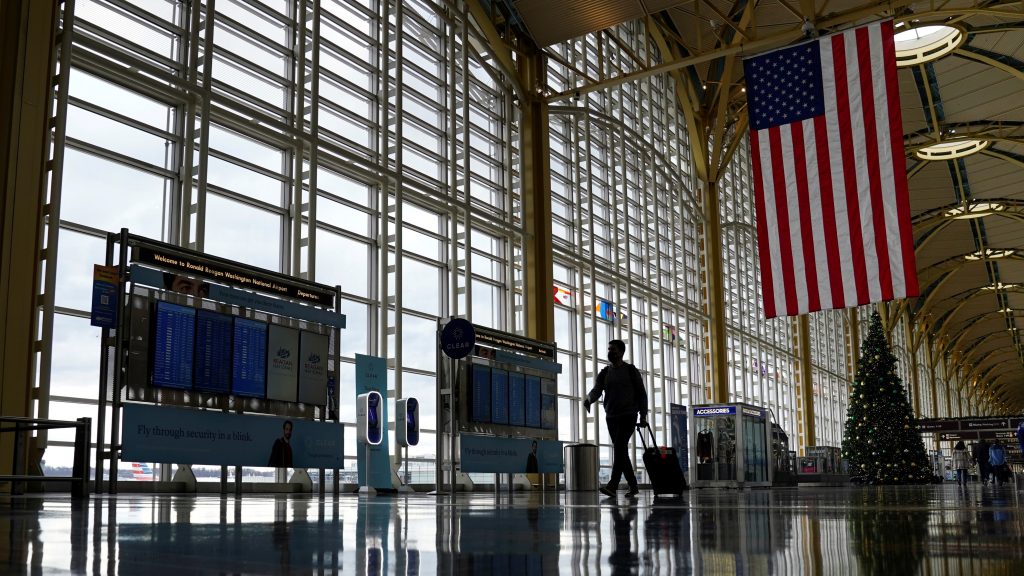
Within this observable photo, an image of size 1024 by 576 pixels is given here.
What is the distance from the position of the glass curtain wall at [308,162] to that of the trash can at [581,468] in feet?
10.9

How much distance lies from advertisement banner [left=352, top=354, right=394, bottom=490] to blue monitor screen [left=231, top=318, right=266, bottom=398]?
3452 mm

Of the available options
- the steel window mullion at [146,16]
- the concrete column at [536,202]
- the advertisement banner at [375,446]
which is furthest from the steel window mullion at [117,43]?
the concrete column at [536,202]

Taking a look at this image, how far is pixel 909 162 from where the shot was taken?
49.8m

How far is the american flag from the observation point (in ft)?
52.3

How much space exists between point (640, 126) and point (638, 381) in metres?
23.1

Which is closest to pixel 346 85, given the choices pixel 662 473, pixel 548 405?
pixel 548 405

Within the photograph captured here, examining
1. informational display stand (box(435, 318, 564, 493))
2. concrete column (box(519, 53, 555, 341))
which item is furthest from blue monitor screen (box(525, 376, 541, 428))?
concrete column (box(519, 53, 555, 341))

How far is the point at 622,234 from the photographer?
31359mm

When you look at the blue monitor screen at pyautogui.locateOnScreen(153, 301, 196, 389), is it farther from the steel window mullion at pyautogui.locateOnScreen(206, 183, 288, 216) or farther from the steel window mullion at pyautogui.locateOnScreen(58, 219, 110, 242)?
the steel window mullion at pyautogui.locateOnScreen(206, 183, 288, 216)

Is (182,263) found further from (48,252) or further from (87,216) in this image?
(87,216)

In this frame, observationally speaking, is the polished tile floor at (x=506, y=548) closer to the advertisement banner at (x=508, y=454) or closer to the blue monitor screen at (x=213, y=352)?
the blue monitor screen at (x=213, y=352)

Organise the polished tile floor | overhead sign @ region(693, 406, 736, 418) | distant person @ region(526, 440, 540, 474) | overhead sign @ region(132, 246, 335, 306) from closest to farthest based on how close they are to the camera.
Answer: the polished tile floor → overhead sign @ region(132, 246, 335, 306) → distant person @ region(526, 440, 540, 474) → overhead sign @ region(693, 406, 736, 418)

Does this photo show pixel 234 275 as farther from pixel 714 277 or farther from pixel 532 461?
pixel 714 277

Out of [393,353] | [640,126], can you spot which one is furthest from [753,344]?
[393,353]
